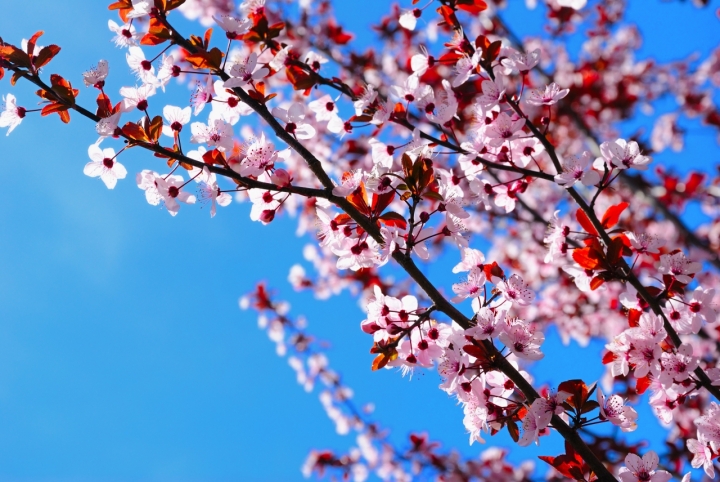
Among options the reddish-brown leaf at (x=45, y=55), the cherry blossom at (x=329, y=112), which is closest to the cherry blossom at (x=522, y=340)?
the cherry blossom at (x=329, y=112)

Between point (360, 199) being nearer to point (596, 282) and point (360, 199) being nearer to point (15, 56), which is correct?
point (596, 282)

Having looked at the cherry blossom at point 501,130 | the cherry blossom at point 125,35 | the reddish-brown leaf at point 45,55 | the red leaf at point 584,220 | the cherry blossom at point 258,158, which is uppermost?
the cherry blossom at point 125,35

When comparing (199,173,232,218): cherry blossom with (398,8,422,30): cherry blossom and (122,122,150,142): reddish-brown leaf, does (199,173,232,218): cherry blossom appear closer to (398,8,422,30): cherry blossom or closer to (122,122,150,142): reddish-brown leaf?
(122,122,150,142): reddish-brown leaf

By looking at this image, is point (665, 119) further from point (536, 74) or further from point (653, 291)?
point (653, 291)

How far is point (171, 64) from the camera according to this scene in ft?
6.85

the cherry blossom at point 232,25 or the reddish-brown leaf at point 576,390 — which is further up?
the cherry blossom at point 232,25

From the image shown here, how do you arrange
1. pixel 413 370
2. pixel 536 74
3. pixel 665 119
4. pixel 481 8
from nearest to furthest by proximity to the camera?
1. pixel 413 370
2. pixel 481 8
3. pixel 536 74
4. pixel 665 119

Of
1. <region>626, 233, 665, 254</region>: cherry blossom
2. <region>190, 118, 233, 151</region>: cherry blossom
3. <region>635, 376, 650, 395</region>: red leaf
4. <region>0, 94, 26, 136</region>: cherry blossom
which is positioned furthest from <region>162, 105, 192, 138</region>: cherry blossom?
<region>635, 376, 650, 395</region>: red leaf

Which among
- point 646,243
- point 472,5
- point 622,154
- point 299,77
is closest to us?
point 622,154

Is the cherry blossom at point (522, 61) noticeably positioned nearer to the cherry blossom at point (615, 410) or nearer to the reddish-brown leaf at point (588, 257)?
the reddish-brown leaf at point (588, 257)

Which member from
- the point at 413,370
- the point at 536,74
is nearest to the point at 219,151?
the point at 413,370

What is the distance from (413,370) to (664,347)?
0.95 m

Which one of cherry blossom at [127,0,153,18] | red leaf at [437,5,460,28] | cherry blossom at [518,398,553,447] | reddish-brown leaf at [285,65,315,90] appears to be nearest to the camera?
cherry blossom at [518,398,553,447]

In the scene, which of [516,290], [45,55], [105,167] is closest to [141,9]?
[45,55]
